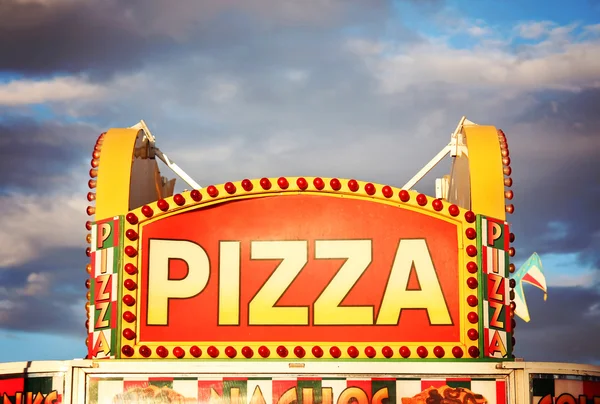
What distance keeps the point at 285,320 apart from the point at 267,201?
129 cm

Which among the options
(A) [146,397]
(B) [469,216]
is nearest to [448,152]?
(B) [469,216]

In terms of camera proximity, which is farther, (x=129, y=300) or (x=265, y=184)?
(x=265, y=184)

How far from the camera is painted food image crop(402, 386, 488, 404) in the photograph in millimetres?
10414

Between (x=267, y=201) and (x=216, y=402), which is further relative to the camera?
(x=267, y=201)

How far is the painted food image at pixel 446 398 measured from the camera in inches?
410

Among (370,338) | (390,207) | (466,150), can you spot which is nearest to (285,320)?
(370,338)

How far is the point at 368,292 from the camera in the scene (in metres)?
11.2

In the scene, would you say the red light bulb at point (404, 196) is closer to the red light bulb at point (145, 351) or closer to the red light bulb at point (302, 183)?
the red light bulb at point (302, 183)

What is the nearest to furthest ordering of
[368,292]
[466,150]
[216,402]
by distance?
[216,402]
[368,292]
[466,150]

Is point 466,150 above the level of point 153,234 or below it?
above

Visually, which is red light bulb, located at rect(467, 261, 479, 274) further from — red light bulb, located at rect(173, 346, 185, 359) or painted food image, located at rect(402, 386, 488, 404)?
red light bulb, located at rect(173, 346, 185, 359)

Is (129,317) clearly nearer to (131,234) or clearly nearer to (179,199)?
(131,234)

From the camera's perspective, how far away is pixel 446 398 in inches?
410

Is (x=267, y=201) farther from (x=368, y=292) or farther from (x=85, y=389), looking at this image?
(x=85, y=389)
